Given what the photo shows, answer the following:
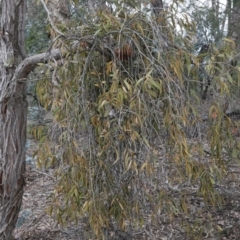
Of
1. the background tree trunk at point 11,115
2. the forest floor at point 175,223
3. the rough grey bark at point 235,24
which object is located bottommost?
the forest floor at point 175,223

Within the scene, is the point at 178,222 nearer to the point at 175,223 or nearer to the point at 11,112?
the point at 175,223

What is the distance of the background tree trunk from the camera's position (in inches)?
118

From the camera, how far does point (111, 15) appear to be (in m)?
2.11

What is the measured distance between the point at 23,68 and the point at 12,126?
0.49 metres

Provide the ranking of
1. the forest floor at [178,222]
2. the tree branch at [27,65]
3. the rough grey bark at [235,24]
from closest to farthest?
the tree branch at [27,65]
the forest floor at [178,222]
the rough grey bark at [235,24]

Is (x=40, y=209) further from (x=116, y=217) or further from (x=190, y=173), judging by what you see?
(x=190, y=173)

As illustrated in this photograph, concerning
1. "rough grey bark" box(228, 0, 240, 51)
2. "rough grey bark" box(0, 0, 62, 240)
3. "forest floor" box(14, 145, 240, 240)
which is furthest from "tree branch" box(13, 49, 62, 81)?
"rough grey bark" box(228, 0, 240, 51)

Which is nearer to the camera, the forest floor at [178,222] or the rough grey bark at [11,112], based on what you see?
the rough grey bark at [11,112]

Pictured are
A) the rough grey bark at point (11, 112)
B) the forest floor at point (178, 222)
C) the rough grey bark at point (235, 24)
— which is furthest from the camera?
the rough grey bark at point (235, 24)

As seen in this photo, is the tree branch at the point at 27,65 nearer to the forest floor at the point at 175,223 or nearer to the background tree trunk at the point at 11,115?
the background tree trunk at the point at 11,115

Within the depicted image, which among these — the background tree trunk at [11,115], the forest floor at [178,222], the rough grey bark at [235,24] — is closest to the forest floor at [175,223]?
the forest floor at [178,222]

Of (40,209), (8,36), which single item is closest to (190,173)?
(8,36)

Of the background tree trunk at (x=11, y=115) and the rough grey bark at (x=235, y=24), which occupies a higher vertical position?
the rough grey bark at (x=235, y=24)

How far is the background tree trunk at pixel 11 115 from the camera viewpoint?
3.00 meters
